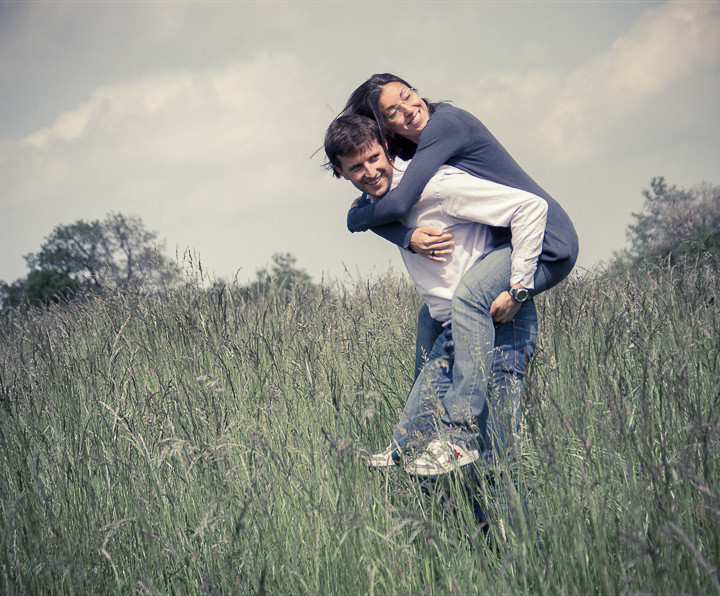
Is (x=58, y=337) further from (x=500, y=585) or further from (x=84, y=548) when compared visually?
(x=500, y=585)

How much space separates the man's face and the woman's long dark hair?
0.79ft

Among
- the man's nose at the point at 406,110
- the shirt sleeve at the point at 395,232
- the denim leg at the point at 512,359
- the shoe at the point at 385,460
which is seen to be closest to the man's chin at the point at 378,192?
the shirt sleeve at the point at 395,232

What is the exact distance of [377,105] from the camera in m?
2.81

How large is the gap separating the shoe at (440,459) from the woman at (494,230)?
0.10 metres

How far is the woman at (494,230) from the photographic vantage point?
2305 mm

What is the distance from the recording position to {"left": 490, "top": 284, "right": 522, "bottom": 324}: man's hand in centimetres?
239

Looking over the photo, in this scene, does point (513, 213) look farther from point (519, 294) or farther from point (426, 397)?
point (426, 397)

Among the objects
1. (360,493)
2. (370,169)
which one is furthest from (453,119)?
(360,493)

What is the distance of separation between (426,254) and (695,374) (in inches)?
44.8

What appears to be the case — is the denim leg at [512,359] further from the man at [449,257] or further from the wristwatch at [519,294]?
the wristwatch at [519,294]

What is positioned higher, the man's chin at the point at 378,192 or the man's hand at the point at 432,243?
the man's chin at the point at 378,192

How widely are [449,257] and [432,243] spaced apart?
0.10 m

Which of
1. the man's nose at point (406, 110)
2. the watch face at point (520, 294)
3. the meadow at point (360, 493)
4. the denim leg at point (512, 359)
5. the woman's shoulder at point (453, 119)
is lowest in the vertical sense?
the meadow at point (360, 493)

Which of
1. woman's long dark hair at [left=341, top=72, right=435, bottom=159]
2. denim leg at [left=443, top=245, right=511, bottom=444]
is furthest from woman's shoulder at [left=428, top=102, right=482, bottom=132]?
denim leg at [left=443, top=245, right=511, bottom=444]
